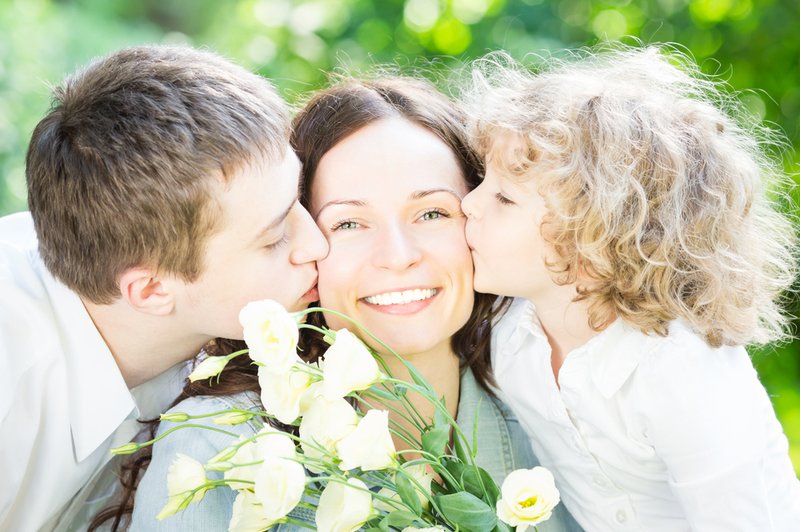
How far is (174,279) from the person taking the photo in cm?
190

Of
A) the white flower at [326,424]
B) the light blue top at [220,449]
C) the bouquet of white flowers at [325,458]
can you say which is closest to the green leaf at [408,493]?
the bouquet of white flowers at [325,458]

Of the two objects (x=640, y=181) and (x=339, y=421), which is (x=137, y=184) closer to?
(x=339, y=421)

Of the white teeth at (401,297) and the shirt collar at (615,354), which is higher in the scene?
the white teeth at (401,297)

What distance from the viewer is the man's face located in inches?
72.3

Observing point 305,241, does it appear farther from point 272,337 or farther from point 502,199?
point 272,337

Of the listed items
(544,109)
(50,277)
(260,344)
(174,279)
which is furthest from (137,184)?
(544,109)

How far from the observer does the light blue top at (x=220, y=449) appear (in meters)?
1.73

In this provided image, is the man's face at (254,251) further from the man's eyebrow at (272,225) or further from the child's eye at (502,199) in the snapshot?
the child's eye at (502,199)

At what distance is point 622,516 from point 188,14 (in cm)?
526

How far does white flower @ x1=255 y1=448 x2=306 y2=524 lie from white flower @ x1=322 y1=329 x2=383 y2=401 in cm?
12

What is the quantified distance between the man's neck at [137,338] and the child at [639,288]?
2.20 feet

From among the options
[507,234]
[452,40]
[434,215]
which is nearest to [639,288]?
[507,234]

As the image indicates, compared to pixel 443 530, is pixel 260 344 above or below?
above

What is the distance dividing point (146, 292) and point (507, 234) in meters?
0.75
